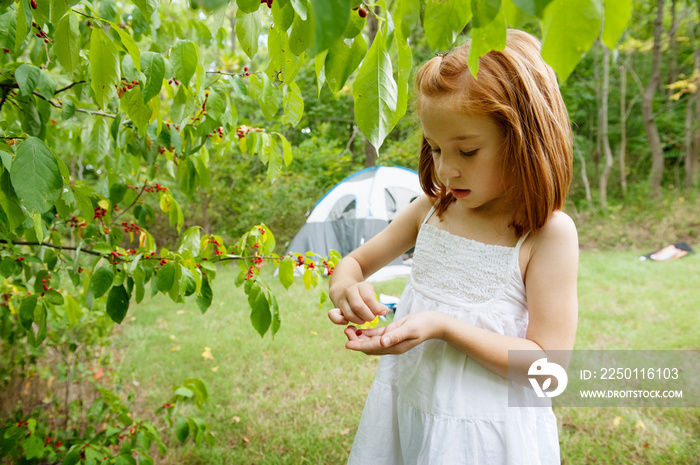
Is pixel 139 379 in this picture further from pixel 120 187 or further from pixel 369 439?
pixel 369 439

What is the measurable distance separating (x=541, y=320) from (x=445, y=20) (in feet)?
1.89

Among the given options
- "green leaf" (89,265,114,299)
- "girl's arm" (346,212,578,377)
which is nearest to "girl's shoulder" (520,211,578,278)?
"girl's arm" (346,212,578,377)

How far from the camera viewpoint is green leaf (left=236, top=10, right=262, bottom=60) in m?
0.61

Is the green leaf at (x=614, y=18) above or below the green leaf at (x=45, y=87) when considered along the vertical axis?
below

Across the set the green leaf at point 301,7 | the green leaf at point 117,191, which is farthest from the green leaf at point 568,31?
the green leaf at point 117,191

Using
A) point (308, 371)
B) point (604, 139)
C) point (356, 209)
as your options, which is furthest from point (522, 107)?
point (604, 139)

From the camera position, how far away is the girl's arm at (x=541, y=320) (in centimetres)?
79

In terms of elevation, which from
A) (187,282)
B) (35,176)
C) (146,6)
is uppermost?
(146,6)

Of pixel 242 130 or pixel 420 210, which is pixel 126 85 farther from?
pixel 420 210

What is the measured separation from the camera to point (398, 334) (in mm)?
742

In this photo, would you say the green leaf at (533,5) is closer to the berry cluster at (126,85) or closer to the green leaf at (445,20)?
the green leaf at (445,20)

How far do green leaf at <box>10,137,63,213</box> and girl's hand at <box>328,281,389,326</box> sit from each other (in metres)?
0.49

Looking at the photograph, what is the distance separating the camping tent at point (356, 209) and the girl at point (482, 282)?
4.20 metres

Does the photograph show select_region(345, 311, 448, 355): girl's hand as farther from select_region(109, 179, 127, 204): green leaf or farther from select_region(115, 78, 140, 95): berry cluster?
select_region(109, 179, 127, 204): green leaf
